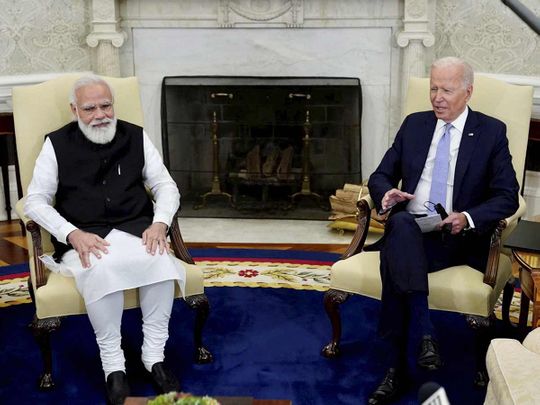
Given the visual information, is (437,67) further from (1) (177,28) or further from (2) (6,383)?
(1) (177,28)

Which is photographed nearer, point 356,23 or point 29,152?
point 29,152

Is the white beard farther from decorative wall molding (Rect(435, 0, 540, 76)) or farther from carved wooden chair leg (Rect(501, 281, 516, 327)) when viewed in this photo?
decorative wall molding (Rect(435, 0, 540, 76))

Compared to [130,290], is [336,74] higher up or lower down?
higher up

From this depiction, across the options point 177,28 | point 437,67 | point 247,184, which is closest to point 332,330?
point 437,67

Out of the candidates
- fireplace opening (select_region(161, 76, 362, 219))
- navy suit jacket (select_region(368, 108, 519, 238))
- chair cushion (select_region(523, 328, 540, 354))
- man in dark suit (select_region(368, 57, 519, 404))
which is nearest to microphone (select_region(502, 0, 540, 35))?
chair cushion (select_region(523, 328, 540, 354))

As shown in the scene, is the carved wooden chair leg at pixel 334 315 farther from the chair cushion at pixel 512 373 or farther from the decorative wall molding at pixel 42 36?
the decorative wall molding at pixel 42 36

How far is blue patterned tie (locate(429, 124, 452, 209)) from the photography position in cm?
303

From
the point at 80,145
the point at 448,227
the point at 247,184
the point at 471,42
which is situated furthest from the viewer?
the point at 247,184

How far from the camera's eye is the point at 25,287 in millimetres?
3932

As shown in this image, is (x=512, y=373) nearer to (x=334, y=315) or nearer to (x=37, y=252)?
(x=334, y=315)

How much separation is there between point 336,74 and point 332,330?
2253 mm

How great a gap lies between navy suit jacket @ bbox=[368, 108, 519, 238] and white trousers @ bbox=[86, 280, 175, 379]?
944 mm

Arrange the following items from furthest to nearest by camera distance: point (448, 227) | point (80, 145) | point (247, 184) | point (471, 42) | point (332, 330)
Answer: point (247, 184) → point (471, 42) → point (332, 330) → point (80, 145) → point (448, 227)

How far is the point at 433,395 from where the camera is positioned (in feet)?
3.45
